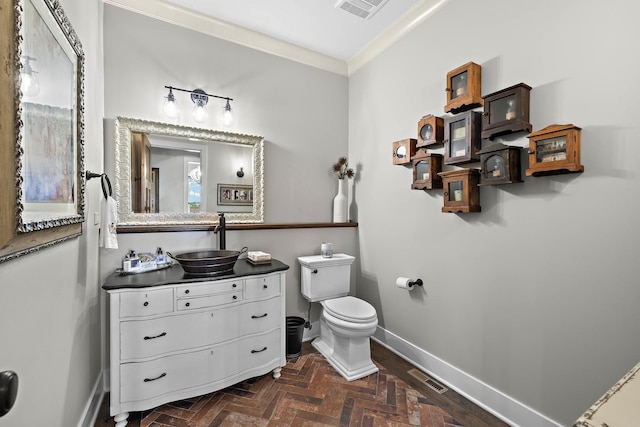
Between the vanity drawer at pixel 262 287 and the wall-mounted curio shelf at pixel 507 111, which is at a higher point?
the wall-mounted curio shelf at pixel 507 111

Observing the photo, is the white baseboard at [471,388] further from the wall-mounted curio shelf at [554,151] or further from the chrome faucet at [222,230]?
the chrome faucet at [222,230]

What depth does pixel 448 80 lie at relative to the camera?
2029 mm

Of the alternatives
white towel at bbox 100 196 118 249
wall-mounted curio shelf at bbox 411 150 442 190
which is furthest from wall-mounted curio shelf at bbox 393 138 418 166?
white towel at bbox 100 196 118 249

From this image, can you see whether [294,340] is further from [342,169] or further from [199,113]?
[199,113]

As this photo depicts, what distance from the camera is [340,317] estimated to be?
2.19m

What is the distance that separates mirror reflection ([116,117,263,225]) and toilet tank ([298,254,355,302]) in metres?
0.68

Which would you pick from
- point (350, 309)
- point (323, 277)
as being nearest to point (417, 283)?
point (350, 309)

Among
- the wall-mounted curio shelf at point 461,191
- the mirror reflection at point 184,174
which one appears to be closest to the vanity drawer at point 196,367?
the mirror reflection at point 184,174

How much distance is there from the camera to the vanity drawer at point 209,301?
5.88ft

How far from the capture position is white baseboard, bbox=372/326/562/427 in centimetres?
164

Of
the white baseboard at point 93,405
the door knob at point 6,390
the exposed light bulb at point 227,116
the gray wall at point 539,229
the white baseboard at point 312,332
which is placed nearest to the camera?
the door knob at point 6,390

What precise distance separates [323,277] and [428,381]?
1.16m

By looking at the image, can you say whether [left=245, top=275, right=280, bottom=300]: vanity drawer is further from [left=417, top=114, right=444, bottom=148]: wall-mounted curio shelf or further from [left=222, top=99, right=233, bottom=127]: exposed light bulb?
[left=417, top=114, right=444, bottom=148]: wall-mounted curio shelf

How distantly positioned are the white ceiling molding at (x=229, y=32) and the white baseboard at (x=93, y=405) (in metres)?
2.74
